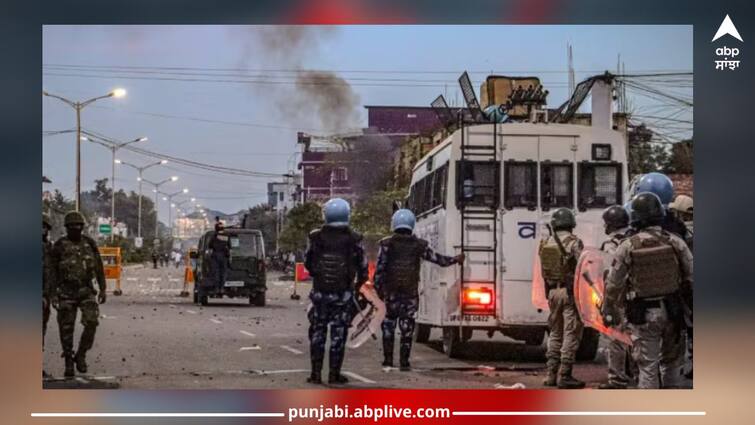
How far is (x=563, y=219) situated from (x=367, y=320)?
1.22 m

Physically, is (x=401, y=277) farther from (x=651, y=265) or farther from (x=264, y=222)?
(x=651, y=265)

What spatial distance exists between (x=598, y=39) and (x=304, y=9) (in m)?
1.61

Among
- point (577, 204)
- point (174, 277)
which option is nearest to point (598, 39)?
point (577, 204)

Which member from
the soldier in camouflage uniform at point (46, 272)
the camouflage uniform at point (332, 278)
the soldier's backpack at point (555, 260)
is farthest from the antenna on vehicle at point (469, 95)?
the soldier in camouflage uniform at point (46, 272)

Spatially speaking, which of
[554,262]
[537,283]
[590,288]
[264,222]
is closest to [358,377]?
[264,222]

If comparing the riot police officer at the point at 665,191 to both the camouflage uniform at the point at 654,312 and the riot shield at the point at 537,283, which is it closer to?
the camouflage uniform at the point at 654,312

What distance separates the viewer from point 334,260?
11930 millimetres

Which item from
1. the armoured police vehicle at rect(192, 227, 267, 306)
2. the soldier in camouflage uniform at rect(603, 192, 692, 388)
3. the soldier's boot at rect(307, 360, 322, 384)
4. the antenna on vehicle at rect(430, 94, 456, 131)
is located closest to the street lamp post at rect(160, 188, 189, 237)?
the armoured police vehicle at rect(192, 227, 267, 306)

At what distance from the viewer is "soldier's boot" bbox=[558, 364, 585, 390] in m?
11.9

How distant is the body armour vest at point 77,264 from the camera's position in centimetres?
1191

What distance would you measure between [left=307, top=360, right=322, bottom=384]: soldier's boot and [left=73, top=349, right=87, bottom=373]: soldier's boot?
1.23 m

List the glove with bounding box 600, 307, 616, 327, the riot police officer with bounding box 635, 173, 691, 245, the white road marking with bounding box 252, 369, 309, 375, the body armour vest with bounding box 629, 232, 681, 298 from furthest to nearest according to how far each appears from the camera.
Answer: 1. the white road marking with bounding box 252, 369, 309, 375
2. the riot police officer with bounding box 635, 173, 691, 245
3. the glove with bounding box 600, 307, 616, 327
4. the body armour vest with bounding box 629, 232, 681, 298

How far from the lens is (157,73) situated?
11.9 metres

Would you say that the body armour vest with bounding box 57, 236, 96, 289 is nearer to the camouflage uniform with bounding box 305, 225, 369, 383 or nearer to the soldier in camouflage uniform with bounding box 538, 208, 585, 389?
the camouflage uniform with bounding box 305, 225, 369, 383
